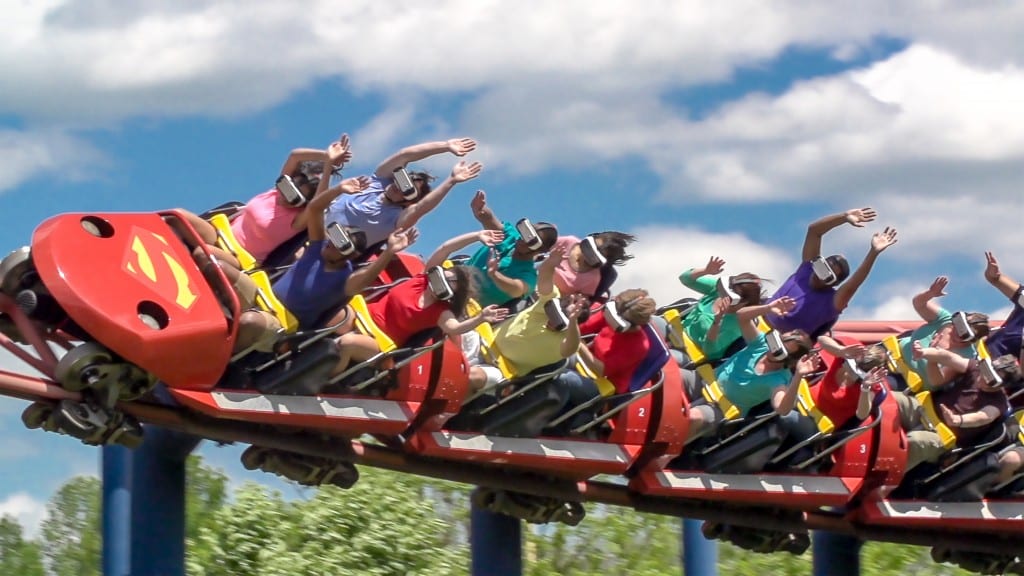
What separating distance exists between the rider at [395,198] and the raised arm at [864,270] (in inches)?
70.4

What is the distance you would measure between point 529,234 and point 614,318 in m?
0.46

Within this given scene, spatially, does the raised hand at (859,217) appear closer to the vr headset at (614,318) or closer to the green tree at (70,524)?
the vr headset at (614,318)

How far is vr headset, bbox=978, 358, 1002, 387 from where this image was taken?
7609 mm

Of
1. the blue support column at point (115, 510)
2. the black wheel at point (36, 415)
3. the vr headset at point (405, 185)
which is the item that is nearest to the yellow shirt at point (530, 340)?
the vr headset at point (405, 185)

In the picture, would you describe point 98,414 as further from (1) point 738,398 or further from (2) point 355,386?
(1) point 738,398

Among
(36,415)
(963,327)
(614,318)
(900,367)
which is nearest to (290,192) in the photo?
(36,415)

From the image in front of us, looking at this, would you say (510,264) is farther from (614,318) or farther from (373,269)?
(373,269)

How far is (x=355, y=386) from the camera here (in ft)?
20.2

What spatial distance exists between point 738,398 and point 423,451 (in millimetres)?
1473

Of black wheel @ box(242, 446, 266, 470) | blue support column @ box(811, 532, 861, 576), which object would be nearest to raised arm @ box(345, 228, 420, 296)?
black wheel @ box(242, 446, 266, 470)

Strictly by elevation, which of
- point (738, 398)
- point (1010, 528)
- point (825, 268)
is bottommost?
point (1010, 528)

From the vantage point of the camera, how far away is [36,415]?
18.1 ft

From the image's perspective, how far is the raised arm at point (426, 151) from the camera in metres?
6.52

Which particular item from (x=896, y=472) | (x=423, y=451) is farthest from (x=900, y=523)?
(x=423, y=451)
